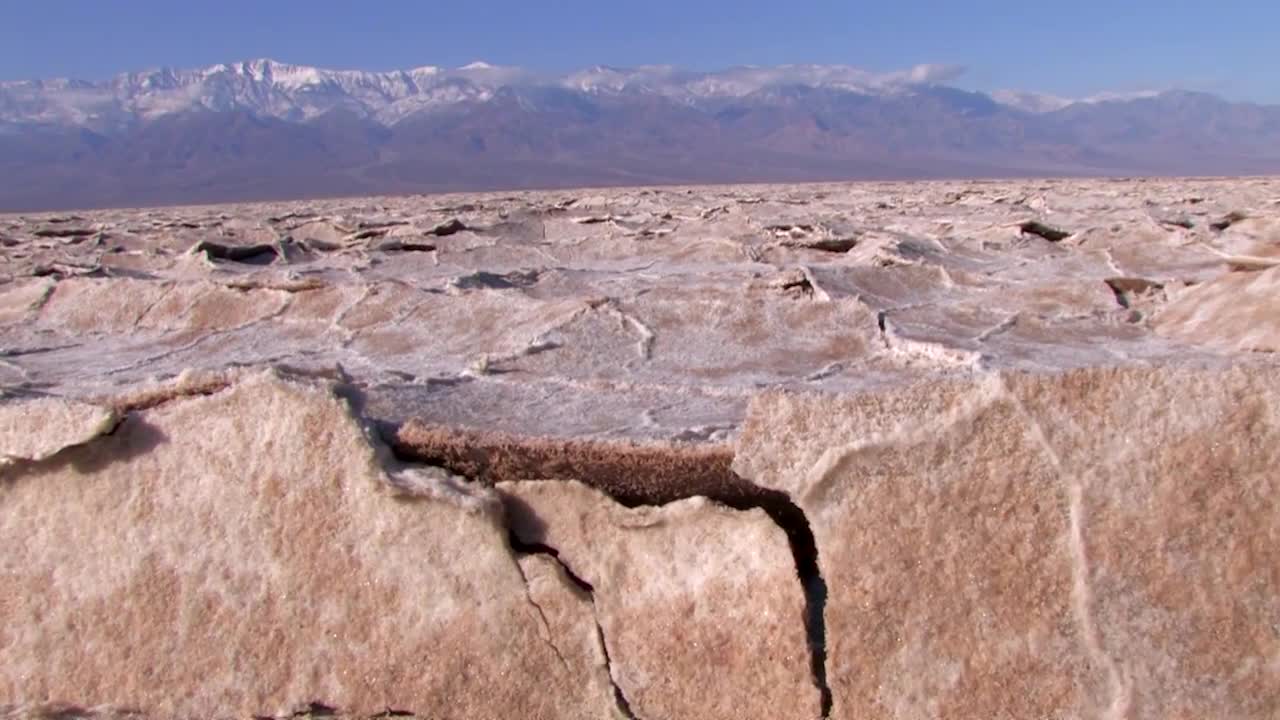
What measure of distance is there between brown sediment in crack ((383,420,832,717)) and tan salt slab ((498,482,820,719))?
32mm

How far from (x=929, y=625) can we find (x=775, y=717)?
0.21 metres

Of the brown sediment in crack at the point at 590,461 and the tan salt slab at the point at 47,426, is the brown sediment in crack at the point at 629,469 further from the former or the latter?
the tan salt slab at the point at 47,426

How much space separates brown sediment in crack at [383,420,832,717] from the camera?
1.43m

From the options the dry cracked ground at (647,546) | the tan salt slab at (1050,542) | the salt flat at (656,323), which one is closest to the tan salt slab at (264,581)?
the dry cracked ground at (647,546)

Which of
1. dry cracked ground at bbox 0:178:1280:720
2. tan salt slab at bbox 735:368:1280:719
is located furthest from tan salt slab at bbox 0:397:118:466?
tan salt slab at bbox 735:368:1280:719

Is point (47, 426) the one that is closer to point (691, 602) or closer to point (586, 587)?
point (586, 587)

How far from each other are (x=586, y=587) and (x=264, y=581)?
44 cm

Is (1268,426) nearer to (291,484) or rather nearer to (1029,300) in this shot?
(291,484)

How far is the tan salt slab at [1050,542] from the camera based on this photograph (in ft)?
4.17

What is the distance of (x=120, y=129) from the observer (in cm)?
12531

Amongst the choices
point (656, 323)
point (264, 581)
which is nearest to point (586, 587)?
point (264, 581)

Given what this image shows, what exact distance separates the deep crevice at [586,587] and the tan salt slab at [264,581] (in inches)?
0.6

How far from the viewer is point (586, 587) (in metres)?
1.46

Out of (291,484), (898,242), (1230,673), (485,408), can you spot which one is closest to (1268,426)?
(1230,673)
